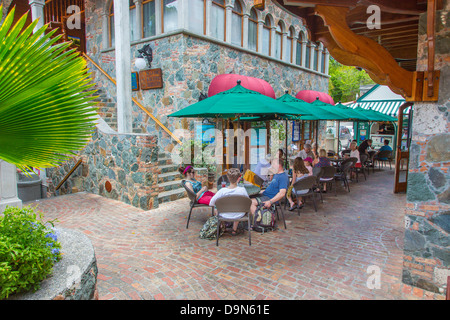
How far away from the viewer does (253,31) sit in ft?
41.4

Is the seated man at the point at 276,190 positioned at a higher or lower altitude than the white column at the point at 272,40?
lower

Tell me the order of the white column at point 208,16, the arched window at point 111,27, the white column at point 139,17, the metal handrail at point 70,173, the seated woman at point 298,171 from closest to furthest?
the seated woman at point 298,171, the metal handrail at point 70,173, the white column at point 208,16, the white column at point 139,17, the arched window at point 111,27

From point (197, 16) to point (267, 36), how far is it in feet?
15.0

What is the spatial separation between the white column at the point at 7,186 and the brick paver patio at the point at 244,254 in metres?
0.81

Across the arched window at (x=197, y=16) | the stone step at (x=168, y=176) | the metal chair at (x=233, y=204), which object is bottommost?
the stone step at (x=168, y=176)

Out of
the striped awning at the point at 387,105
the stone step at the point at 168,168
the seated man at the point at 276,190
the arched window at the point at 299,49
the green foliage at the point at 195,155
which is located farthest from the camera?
the striped awning at the point at 387,105

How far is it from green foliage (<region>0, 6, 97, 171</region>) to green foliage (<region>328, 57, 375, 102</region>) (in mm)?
38914

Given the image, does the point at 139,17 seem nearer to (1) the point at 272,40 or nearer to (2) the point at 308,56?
(1) the point at 272,40

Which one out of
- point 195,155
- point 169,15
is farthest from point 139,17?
point 195,155

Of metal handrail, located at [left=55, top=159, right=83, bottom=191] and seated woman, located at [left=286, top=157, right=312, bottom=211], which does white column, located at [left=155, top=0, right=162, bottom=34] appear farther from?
seated woman, located at [left=286, top=157, right=312, bottom=211]

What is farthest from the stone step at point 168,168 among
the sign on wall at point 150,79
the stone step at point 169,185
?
the sign on wall at point 150,79

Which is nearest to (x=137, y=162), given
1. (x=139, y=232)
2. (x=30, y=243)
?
(x=139, y=232)

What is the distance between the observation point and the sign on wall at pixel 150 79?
10.3 m

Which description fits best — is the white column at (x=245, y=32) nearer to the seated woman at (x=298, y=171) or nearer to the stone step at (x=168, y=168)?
the stone step at (x=168, y=168)
